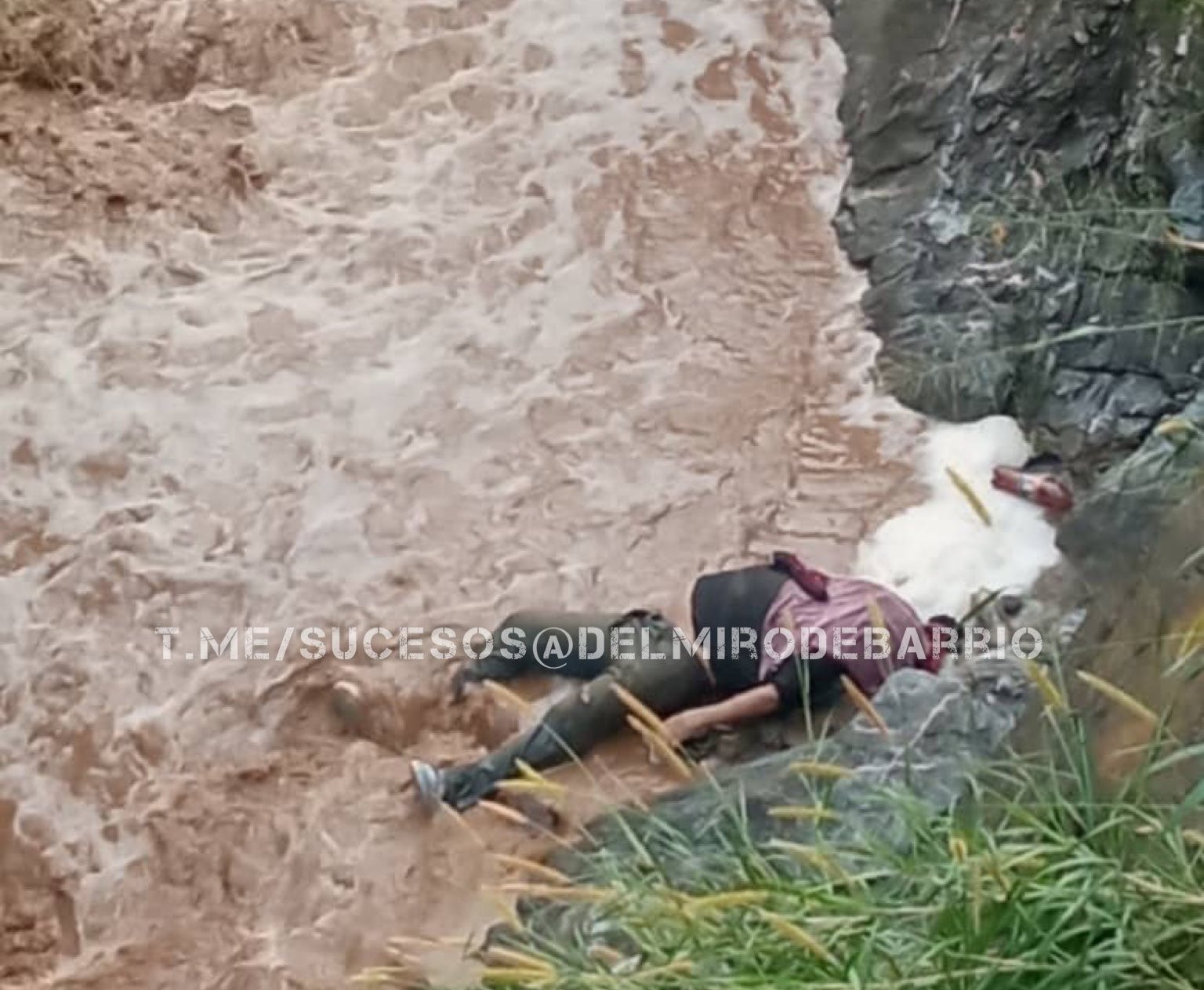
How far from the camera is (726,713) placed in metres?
3.67

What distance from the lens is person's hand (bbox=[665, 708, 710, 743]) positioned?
12.1 ft

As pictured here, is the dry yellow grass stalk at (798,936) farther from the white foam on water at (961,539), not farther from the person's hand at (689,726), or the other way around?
the white foam on water at (961,539)

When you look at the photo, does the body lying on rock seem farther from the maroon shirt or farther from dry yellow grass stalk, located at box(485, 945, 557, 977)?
dry yellow grass stalk, located at box(485, 945, 557, 977)

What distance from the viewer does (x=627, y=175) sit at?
5.18 metres

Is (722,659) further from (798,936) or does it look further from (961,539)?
(798,936)

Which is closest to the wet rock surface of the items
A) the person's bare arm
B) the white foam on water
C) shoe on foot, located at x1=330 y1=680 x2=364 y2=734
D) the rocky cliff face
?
the rocky cliff face

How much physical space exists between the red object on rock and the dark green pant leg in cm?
91

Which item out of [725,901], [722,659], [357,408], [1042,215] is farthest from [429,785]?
[1042,215]

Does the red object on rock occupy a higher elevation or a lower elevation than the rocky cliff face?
lower

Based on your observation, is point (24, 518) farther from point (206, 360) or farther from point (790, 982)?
point (790, 982)

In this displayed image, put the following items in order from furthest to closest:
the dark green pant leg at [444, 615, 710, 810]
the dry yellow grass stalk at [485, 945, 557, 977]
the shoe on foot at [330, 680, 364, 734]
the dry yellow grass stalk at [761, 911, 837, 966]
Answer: the shoe on foot at [330, 680, 364, 734], the dark green pant leg at [444, 615, 710, 810], the dry yellow grass stalk at [485, 945, 557, 977], the dry yellow grass stalk at [761, 911, 837, 966]

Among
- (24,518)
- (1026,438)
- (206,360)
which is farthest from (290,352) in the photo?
(1026,438)

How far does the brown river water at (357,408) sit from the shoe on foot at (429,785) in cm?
4

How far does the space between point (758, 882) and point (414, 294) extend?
2.90 meters
